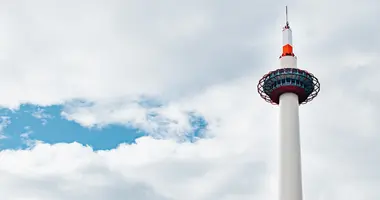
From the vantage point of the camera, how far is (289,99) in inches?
4811

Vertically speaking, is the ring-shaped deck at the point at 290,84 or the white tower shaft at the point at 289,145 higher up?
the ring-shaped deck at the point at 290,84

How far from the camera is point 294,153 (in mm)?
115062

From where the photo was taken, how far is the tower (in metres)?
112

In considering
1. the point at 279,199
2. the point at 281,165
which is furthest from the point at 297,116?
the point at 279,199

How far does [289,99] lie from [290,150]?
14113mm

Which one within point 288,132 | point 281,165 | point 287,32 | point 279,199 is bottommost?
point 279,199

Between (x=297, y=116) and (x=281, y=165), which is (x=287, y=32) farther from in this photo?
(x=281, y=165)

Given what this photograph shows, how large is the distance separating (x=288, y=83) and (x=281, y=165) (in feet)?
71.0

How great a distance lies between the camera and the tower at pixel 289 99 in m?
112

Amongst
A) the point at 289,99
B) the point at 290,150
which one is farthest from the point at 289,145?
the point at 289,99

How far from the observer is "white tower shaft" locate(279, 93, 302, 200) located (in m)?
111

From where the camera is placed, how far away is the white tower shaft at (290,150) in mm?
110688

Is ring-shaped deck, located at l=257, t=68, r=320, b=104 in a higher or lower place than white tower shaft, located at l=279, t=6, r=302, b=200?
higher

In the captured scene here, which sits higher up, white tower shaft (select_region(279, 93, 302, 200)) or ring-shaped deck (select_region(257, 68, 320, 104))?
ring-shaped deck (select_region(257, 68, 320, 104))
